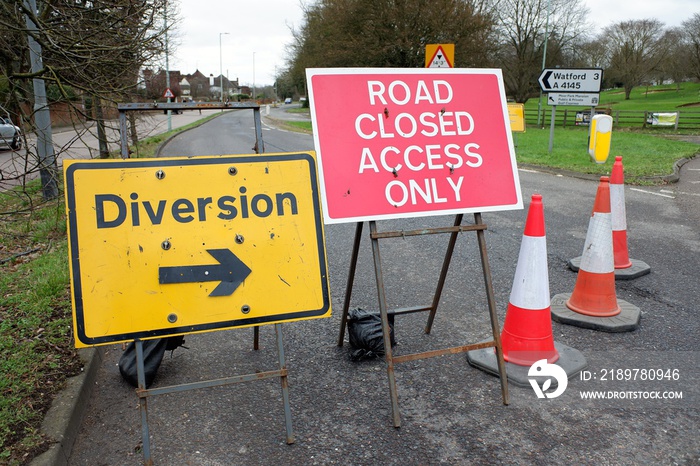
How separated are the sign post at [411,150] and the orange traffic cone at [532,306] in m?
0.38

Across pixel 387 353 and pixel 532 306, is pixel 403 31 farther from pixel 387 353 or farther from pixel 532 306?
pixel 387 353

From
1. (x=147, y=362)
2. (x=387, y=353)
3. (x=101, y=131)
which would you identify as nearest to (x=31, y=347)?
(x=147, y=362)

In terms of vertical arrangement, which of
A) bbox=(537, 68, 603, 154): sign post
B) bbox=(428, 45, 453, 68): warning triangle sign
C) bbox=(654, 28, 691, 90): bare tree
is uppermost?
bbox=(654, 28, 691, 90): bare tree

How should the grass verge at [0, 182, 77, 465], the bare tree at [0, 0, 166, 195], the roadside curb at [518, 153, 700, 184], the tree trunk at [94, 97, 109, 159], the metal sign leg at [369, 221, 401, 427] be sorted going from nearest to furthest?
1. the grass verge at [0, 182, 77, 465]
2. the metal sign leg at [369, 221, 401, 427]
3. the bare tree at [0, 0, 166, 195]
4. the tree trunk at [94, 97, 109, 159]
5. the roadside curb at [518, 153, 700, 184]

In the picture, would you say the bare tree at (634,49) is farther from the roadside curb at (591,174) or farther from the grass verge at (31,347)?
the grass verge at (31,347)

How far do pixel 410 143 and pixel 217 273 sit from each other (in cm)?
133

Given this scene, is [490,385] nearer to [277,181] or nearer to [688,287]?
[277,181]

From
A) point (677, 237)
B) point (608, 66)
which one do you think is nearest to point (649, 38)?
point (608, 66)

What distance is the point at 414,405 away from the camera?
3.14 meters

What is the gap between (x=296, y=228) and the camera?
290 centimetres

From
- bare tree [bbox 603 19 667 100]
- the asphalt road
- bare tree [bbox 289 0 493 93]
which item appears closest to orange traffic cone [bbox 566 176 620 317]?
the asphalt road

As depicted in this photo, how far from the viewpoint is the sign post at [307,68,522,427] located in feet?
9.90

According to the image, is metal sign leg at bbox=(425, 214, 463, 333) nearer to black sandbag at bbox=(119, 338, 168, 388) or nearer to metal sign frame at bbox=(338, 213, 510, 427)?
metal sign frame at bbox=(338, 213, 510, 427)

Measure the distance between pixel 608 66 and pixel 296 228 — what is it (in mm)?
59986
